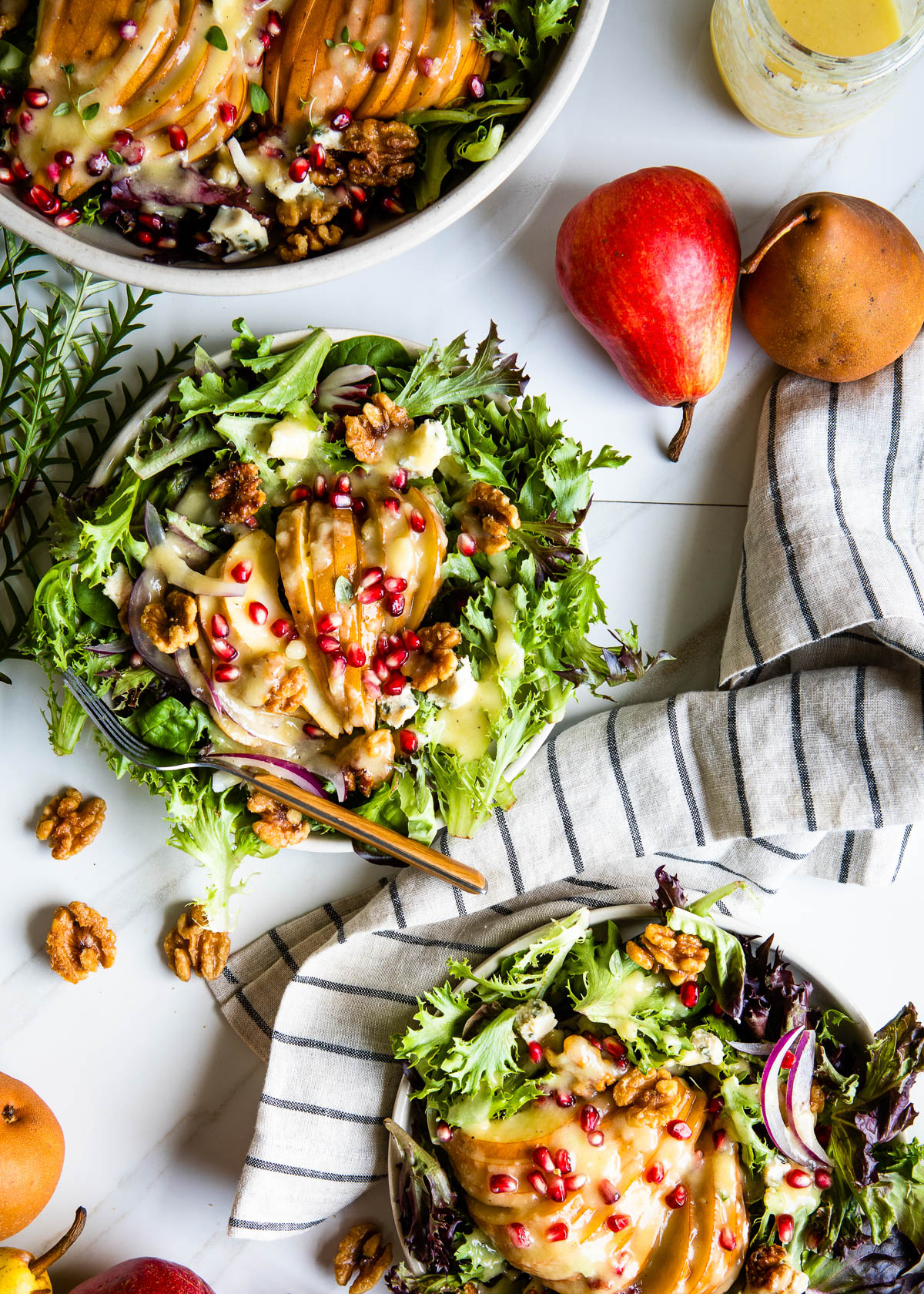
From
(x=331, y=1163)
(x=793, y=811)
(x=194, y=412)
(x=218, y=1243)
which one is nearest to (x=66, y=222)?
(x=194, y=412)

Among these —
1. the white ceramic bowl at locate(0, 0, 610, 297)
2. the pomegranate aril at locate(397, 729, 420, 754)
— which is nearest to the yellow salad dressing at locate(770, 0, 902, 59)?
the white ceramic bowl at locate(0, 0, 610, 297)

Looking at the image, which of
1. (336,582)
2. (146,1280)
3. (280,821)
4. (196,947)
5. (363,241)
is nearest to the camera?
(363,241)

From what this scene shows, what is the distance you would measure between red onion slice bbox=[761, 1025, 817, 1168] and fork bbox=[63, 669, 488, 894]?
0.68 m

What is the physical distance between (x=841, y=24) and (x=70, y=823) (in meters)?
2.03

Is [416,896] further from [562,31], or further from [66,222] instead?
[562,31]

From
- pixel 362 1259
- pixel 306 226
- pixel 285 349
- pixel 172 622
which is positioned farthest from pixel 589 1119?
pixel 306 226

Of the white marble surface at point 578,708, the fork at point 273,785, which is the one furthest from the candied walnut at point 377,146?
the fork at point 273,785

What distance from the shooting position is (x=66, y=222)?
1.53m

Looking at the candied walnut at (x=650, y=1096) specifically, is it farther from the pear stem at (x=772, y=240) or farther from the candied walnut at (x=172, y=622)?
the pear stem at (x=772, y=240)

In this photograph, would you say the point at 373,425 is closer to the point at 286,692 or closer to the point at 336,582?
the point at 336,582

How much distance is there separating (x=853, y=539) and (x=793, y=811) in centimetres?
52

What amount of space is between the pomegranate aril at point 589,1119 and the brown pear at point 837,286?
4.70ft

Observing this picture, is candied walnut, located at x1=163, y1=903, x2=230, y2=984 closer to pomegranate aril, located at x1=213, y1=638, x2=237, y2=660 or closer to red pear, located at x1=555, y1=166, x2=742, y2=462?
pomegranate aril, located at x1=213, y1=638, x2=237, y2=660

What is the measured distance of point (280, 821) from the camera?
179 centimetres
